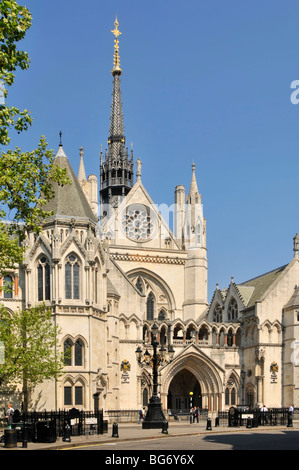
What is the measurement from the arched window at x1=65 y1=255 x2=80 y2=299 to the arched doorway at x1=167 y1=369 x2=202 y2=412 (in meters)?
21.7

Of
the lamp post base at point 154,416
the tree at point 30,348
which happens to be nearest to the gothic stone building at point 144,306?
the tree at point 30,348

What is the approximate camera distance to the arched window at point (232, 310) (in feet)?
233

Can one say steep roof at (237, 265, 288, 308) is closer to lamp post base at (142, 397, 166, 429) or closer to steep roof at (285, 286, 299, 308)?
steep roof at (285, 286, 299, 308)

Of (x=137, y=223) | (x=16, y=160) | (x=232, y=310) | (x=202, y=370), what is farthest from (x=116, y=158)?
(x=16, y=160)

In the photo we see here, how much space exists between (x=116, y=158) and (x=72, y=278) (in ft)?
136

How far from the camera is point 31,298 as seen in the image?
5284 cm

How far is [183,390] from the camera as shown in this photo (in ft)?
→ 236

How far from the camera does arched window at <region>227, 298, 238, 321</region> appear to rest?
7100cm

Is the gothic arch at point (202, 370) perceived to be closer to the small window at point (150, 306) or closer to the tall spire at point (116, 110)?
the small window at point (150, 306)

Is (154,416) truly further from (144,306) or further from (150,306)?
(150,306)

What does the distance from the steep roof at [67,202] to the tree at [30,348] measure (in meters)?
6.97
